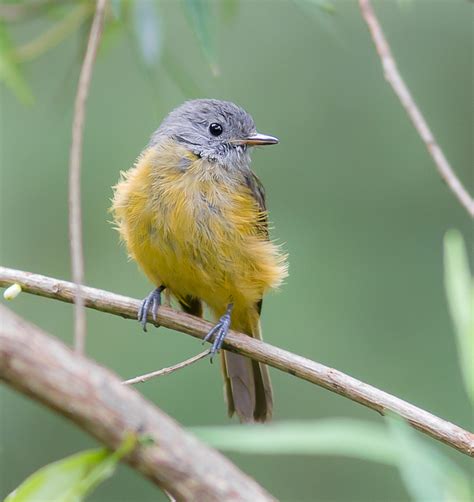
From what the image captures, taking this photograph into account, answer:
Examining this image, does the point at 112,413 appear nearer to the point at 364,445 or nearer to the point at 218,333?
the point at 364,445

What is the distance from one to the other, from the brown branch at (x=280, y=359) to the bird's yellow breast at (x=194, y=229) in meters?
0.24

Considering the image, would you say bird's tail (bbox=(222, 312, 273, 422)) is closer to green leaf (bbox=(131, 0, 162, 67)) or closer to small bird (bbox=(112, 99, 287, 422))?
small bird (bbox=(112, 99, 287, 422))

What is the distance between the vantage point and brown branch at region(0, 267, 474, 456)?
2969mm

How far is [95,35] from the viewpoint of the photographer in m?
2.94

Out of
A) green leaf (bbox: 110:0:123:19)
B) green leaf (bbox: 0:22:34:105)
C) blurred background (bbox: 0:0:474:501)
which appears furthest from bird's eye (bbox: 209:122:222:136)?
blurred background (bbox: 0:0:474:501)

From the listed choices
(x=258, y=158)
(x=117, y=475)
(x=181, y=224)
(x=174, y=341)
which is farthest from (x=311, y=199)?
(x=181, y=224)

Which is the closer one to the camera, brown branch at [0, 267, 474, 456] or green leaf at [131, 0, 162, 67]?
brown branch at [0, 267, 474, 456]

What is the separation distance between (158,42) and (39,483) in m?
2.72

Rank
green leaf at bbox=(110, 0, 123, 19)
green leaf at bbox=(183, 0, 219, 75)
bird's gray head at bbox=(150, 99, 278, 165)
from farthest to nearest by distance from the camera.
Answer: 1. bird's gray head at bbox=(150, 99, 278, 165)
2. green leaf at bbox=(110, 0, 123, 19)
3. green leaf at bbox=(183, 0, 219, 75)

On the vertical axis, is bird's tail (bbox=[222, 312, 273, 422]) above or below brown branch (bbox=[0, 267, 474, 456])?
below

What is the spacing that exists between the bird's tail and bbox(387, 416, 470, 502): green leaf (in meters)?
3.34

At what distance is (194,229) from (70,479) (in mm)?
2786

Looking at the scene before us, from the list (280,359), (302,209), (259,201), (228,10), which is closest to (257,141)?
(259,201)

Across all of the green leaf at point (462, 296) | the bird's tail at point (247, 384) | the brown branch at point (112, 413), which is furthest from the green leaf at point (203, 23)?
the brown branch at point (112, 413)
